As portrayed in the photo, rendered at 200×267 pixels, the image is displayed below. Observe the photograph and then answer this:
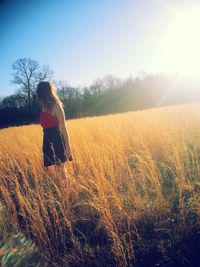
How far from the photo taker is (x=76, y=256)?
6.42ft

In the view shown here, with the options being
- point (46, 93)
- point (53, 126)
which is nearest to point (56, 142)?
point (53, 126)

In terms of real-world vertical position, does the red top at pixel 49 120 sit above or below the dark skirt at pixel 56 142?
above

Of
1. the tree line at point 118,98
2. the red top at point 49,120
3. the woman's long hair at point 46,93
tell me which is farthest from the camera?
the tree line at point 118,98

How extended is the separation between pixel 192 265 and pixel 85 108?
3619 centimetres

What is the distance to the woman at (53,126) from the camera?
3.25 metres

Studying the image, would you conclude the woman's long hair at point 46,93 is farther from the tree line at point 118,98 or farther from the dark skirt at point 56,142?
the tree line at point 118,98

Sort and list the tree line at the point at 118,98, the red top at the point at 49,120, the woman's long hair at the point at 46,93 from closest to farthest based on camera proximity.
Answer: the woman's long hair at the point at 46,93
the red top at the point at 49,120
the tree line at the point at 118,98

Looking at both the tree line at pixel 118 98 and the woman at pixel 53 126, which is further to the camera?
the tree line at pixel 118 98

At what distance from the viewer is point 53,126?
3363 millimetres

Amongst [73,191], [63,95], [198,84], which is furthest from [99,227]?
[63,95]

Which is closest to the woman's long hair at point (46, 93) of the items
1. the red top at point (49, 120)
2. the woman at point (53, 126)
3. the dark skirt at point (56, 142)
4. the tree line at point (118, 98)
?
the woman at point (53, 126)

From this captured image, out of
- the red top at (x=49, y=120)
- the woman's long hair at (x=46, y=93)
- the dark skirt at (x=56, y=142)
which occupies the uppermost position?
the woman's long hair at (x=46, y=93)

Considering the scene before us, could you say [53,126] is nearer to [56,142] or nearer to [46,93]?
[56,142]

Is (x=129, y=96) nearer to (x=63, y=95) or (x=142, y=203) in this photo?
(x=63, y=95)
